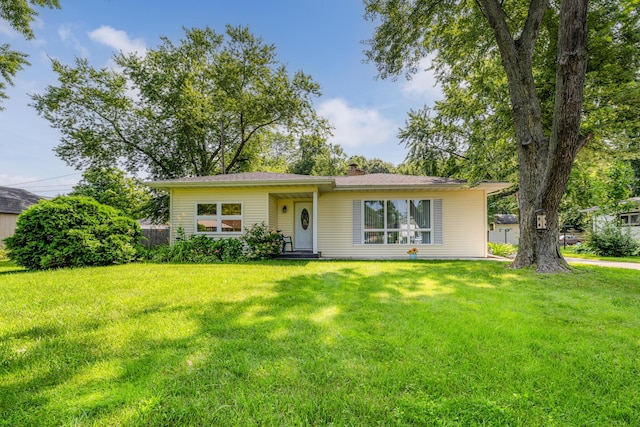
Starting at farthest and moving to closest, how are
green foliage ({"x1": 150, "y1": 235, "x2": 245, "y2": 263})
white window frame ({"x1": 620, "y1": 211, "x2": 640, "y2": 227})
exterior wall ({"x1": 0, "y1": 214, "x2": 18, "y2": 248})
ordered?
white window frame ({"x1": 620, "y1": 211, "x2": 640, "y2": 227})
exterior wall ({"x1": 0, "y1": 214, "x2": 18, "y2": 248})
green foliage ({"x1": 150, "y1": 235, "x2": 245, "y2": 263})

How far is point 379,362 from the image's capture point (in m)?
2.19

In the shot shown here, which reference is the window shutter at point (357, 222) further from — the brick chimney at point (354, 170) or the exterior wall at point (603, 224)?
the exterior wall at point (603, 224)

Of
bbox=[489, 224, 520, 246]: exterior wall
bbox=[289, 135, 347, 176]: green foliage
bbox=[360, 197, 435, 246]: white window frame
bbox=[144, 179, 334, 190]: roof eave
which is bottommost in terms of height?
bbox=[489, 224, 520, 246]: exterior wall

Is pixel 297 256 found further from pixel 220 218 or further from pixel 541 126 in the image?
pixel 541 126

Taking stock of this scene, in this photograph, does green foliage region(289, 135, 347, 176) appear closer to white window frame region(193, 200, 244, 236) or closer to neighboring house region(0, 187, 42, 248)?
white window frame region(193, 200, 244, 236)

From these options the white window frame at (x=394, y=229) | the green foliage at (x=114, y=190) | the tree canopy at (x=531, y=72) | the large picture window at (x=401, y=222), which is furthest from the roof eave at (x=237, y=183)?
the green foliage at (x=114, y=190)

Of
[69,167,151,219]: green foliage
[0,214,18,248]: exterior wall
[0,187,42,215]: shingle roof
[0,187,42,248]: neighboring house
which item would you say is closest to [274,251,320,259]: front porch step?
[69,167,151,219]: green foliage

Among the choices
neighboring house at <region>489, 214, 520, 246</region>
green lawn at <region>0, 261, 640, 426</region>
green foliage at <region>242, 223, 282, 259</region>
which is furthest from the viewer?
neighboring house at <region>489, 214, 520, 246</region>

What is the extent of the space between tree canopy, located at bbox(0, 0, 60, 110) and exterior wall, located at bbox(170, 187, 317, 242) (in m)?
7.17

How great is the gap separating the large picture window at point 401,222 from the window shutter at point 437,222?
0.57 feet

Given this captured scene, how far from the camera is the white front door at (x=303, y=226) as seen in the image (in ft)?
35.4

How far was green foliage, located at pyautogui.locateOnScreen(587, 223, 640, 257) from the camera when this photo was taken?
12305 mm

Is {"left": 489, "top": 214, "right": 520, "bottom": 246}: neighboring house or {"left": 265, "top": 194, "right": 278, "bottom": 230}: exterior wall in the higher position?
{"left": 265, "top": 194, "right": 278, "bottom": 230}: exterior wall

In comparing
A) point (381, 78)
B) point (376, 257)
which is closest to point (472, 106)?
point (381, 78)
